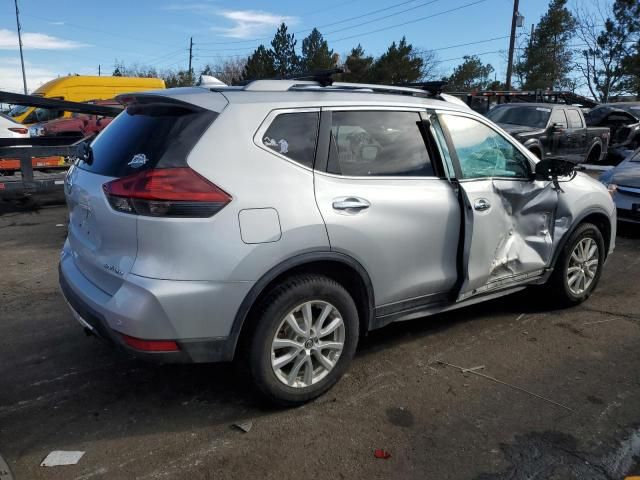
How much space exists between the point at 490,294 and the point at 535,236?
0.62 m

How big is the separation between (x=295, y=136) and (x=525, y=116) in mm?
11033

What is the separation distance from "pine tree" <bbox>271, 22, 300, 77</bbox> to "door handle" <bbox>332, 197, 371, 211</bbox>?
53.9 meters

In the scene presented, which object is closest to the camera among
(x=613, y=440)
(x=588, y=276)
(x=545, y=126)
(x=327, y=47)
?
(x=613, y=440)

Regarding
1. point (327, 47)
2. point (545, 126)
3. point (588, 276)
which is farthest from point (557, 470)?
point (327, 47)

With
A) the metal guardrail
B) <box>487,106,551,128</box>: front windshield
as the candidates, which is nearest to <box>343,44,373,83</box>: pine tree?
<box>487,106,551,128</box>: front windshield

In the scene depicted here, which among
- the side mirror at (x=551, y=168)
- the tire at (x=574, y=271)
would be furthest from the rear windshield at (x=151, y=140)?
the tire at (x=574, y=271)

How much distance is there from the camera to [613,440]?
2943mm

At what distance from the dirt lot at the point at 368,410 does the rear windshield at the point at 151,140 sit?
4.45 feet

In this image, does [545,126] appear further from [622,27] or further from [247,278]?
[622,27]

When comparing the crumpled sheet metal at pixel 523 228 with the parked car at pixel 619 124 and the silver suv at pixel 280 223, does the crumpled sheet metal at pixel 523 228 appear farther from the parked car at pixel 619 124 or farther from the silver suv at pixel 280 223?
the parked car at pixel 619 124

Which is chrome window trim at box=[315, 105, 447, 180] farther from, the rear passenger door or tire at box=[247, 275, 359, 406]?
tire at box=[247, 275, 359, 406]

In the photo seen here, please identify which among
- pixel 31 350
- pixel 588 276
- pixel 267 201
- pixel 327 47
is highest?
pixel 327 47

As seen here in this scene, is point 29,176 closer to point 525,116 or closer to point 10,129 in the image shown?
point 10,129

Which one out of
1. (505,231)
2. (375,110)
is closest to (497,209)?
(505,231)
